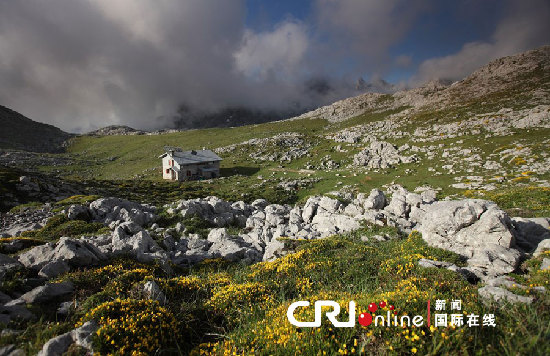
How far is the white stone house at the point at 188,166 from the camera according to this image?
66875 mm

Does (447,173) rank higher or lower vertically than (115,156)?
lower

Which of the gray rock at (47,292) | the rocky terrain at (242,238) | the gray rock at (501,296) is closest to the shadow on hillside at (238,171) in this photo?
the rocky terrain at (242,238)

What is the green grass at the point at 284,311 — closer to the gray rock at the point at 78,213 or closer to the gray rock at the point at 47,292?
the gray rock at the point at 47,292

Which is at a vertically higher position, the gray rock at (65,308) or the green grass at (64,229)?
the green grass at (64,229)

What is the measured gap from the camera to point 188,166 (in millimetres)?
68188

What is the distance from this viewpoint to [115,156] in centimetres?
11919

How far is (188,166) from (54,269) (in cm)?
6105

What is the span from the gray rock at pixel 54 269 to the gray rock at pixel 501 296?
14.6 metres

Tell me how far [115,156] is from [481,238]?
458ft

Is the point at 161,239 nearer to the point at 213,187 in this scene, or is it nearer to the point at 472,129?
the point at 213,187

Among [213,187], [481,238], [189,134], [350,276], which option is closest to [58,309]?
[350,276]

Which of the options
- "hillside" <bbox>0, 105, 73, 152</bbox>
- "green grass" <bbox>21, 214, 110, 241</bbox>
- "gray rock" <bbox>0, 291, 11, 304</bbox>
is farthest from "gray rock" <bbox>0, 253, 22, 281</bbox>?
"hillside" <bbox>0, 105, 73, 152</bbox>

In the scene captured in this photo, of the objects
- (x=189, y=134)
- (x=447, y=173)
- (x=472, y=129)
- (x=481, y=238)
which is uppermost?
(x=189, y=134)

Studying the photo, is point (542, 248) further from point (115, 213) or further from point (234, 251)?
point (115, 213)
